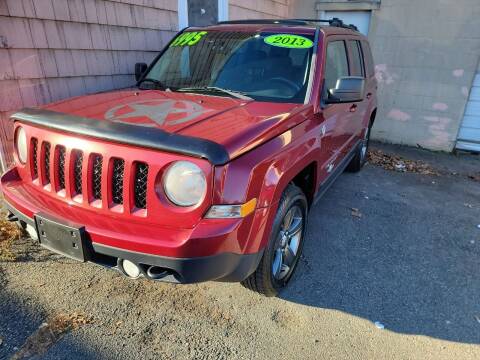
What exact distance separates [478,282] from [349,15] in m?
6.27

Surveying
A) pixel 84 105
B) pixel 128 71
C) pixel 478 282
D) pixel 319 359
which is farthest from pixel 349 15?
pixel 319 359

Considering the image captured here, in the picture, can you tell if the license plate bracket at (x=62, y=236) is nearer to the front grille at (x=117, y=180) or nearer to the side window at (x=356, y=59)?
the front grille at (x=117, y=180)

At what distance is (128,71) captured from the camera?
4.70m

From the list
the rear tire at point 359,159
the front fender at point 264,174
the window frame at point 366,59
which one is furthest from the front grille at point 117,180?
the rear tire at point 359,159

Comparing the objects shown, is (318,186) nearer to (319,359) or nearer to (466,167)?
(319,359)

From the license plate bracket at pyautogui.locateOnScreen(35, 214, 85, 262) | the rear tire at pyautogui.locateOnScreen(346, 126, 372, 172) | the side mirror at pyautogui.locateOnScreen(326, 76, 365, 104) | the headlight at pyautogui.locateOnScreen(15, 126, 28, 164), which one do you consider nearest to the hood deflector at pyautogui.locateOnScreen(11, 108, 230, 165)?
the headlight at pyautogui.locateOnScreen(15, 126, 28, 164)

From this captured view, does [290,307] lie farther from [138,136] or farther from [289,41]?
[289,41]

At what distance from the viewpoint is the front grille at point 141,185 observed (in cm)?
197

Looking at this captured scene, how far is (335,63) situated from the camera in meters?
3.55

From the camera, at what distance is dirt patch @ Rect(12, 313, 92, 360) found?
2.16 metres

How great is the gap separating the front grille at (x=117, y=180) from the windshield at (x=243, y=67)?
1217 millimetres

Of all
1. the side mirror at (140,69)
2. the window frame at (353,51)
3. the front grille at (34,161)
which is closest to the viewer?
the front grille at (34,161)

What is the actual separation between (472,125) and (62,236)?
24.7 ft

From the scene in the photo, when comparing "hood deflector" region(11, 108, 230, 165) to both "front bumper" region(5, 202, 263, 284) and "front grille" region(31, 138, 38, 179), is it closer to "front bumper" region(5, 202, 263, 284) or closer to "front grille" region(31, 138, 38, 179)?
"front grille" region(31, 138, 38, 179)
